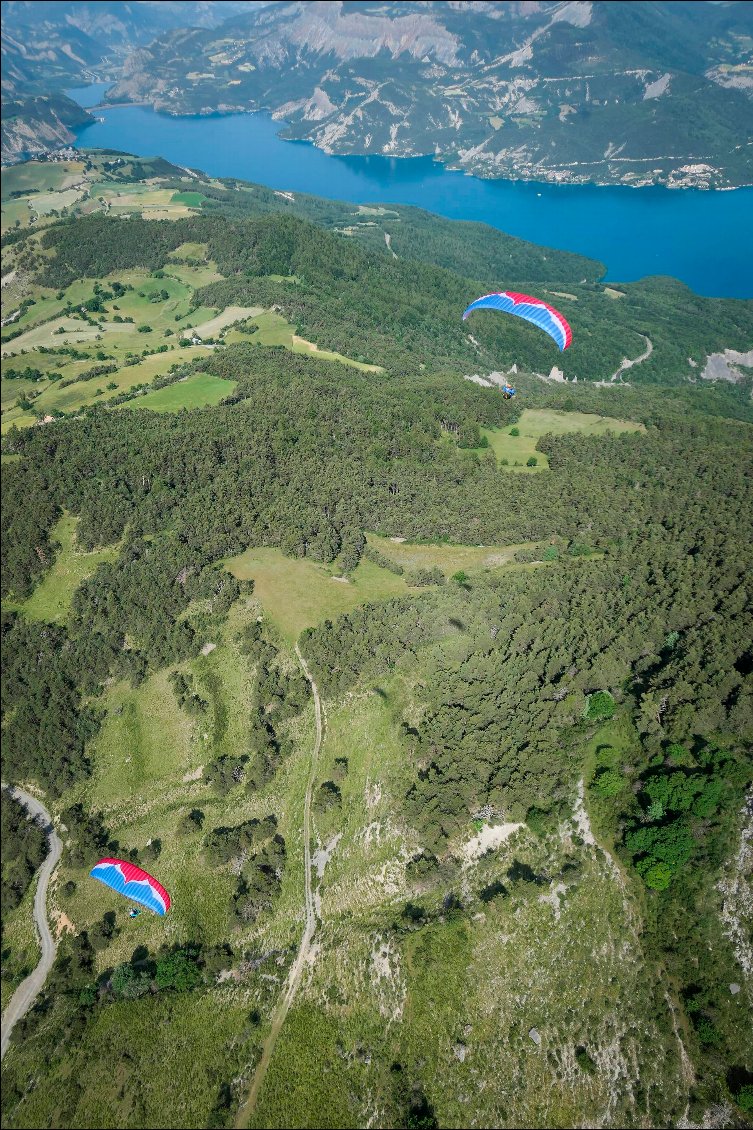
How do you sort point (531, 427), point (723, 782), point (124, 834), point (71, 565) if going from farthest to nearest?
point (531, 427) → point (71, 565) → point (124, 834) → point (723, 782)

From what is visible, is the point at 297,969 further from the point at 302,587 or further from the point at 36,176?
the point at 36,176

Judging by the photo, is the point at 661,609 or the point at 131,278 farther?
the point at 131,278

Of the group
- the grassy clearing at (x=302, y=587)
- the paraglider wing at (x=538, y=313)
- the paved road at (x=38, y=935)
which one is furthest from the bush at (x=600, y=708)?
the paved road at (x=38, y=935)

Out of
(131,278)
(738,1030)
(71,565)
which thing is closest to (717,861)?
(738,1030)

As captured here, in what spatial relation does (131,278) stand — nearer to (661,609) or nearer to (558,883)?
(661,609)

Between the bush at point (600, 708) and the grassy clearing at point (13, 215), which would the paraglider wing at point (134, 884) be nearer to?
the bush at point (600, 708)

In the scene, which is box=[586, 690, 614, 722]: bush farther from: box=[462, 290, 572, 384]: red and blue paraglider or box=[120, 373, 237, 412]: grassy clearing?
box=[120, 373, 237, 412]: grassy clearing
